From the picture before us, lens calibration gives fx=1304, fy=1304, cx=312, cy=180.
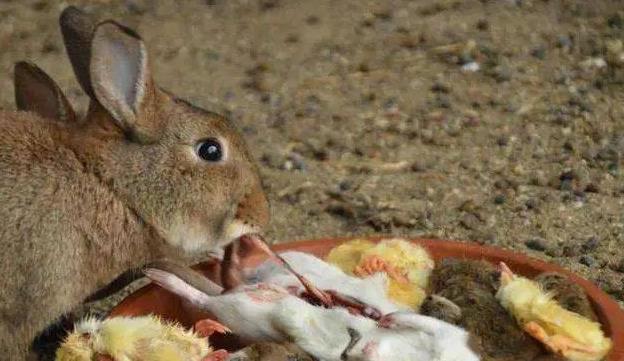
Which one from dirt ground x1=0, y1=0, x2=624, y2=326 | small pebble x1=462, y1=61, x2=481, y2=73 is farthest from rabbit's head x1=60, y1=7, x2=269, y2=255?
small pebble x1=462, y1=61, x2=481, y2=73

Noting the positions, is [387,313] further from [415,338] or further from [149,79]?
[149,79]

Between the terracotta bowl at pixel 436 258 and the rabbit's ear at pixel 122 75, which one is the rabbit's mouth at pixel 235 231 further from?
the rabbit's ear at pixel 122 75

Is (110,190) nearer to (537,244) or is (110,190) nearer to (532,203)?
(537,244)

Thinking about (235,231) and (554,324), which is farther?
(235,231)

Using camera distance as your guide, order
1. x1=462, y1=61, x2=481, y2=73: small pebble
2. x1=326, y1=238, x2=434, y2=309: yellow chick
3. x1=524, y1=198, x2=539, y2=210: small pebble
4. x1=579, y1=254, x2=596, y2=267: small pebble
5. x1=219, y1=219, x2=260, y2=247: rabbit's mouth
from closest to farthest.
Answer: x1=326, y1=238, x2=434, y2=309: yellow chick → x1=219, y1=219, x2=260, y2=247: rabbit's mouth → x1=579, y1=254, x2=596, y2=267: small pebble → x1=524, y1=198, x2=539, y2=210: small pebble → x1=462, y1=61, x2=481, y2=73: small pebble

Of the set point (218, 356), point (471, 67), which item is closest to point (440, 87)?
point (471, 67)

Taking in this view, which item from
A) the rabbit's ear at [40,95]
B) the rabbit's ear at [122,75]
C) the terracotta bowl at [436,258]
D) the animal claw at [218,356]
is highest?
the rabbit's ear at [122,75]

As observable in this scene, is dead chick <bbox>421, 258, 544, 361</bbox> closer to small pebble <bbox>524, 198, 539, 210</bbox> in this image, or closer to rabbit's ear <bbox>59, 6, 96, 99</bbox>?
rabbit's ear <bbox>59, 6, 96, 99</bbox>

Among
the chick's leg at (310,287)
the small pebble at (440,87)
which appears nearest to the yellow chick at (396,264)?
the chick's leg at (310,287)
